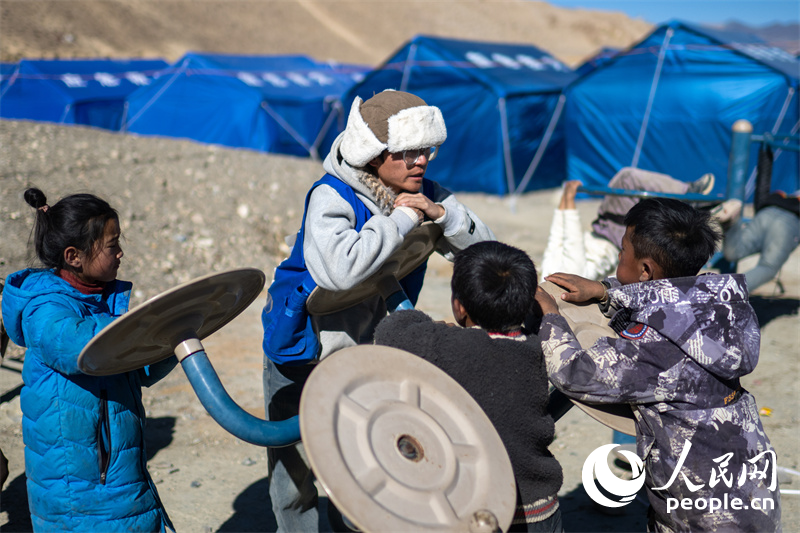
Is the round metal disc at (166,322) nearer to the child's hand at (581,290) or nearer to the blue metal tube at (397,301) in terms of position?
the blue metal tube at (397,301)

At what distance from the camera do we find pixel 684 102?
13195mm

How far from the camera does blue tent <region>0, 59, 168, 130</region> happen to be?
15219mm

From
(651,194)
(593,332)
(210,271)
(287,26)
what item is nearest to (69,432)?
(593,332)

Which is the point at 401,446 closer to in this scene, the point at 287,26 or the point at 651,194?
the point at 651,194

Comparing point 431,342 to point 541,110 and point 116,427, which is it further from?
point 541,110

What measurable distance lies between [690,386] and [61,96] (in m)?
16.1

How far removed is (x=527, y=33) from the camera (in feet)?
181

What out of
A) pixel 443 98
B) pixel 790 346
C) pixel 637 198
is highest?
pixel 443 98

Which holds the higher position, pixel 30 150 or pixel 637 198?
pixel 30 150

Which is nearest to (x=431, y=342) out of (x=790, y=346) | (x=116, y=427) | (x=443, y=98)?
(x=116, y=427)

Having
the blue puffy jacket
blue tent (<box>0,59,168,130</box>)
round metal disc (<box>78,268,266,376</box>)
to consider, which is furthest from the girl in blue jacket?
blue tent (<box>0,59,168,130</box>)

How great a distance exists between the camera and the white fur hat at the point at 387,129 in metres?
2.35

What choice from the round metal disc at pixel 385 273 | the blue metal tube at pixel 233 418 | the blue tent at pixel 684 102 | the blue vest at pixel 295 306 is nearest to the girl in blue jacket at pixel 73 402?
the blue metal tube at pixel 233 418

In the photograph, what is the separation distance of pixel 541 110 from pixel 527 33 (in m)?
43.9
